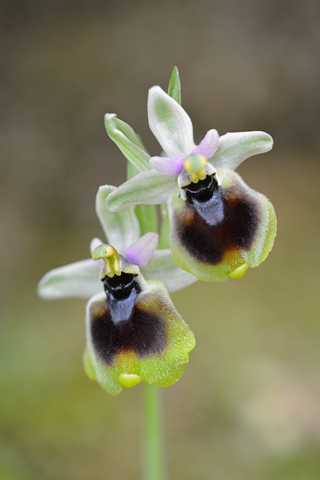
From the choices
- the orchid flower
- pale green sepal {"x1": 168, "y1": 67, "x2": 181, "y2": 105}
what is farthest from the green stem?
pale green sepal {"x1": 168, "y1": 67, "x2": 181, "y2": 105}

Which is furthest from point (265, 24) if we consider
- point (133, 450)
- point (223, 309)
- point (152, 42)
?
point (133, 450)

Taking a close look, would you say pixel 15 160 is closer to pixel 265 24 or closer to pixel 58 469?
pixel 265 24

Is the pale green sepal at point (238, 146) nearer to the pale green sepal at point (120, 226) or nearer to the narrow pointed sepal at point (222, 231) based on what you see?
the narrow pointed sepal at point (222, 231)

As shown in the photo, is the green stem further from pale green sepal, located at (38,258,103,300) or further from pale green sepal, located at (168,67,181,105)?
pale green sepal, located at (168,67,181,105)

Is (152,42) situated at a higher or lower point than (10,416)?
higher

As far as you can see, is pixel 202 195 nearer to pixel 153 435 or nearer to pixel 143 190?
pixel 143 190

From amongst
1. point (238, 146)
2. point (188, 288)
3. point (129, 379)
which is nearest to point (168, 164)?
point (238, 146)
